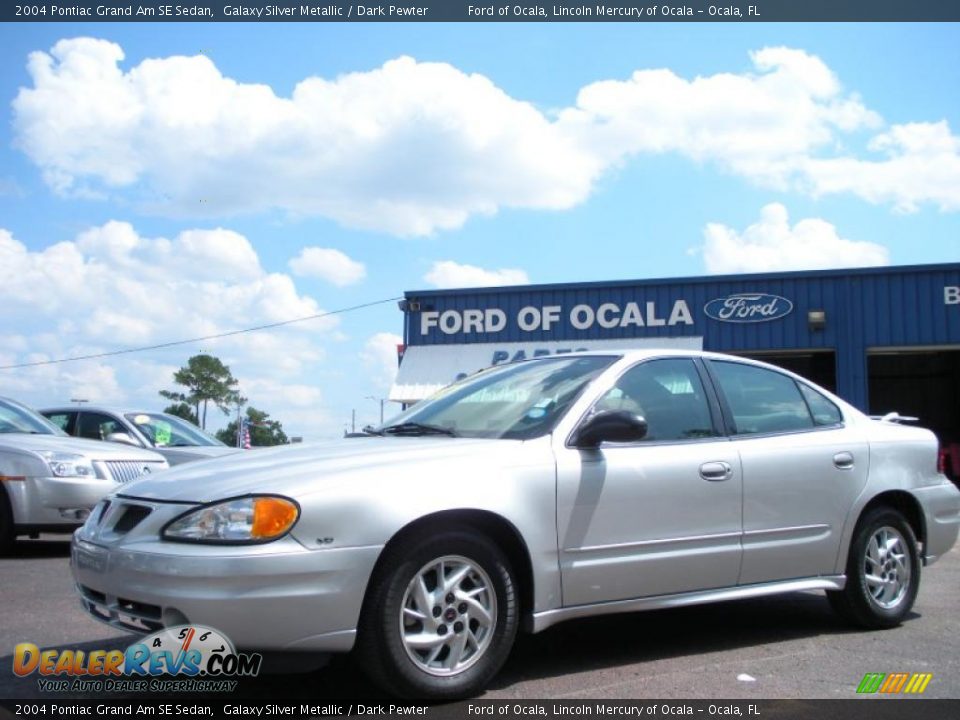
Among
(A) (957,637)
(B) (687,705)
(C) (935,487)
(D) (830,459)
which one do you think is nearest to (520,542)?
(B) (687,705)

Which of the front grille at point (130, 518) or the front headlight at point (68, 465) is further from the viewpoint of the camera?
the front headlight at point (68, 465)

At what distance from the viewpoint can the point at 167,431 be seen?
38.2 ft

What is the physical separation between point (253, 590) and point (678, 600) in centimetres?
211

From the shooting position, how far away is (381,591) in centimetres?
391

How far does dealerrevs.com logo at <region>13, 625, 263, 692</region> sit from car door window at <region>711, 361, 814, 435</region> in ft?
9.26

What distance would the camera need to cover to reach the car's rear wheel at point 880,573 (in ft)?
18.5

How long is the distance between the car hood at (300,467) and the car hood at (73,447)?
501cm

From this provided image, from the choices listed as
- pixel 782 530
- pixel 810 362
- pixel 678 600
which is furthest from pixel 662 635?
pixel 810 362

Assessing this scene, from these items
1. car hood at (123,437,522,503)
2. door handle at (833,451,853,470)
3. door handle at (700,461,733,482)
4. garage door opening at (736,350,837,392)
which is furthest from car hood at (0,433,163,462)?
garage door opening at (736,350,837,392)

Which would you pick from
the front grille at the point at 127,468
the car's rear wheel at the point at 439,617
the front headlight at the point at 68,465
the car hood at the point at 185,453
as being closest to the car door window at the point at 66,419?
the car hood at the point at 185,453

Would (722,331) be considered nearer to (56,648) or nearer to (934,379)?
(934,379)

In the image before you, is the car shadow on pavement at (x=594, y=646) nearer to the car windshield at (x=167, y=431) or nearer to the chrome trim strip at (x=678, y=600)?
the chrome trim strip at (x=678, y=600)

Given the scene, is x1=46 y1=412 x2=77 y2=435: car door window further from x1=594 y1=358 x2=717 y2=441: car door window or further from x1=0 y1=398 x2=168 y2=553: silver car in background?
x1=594 y1=358 x2=717 y2=441: car door window

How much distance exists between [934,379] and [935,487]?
24.9 metres
